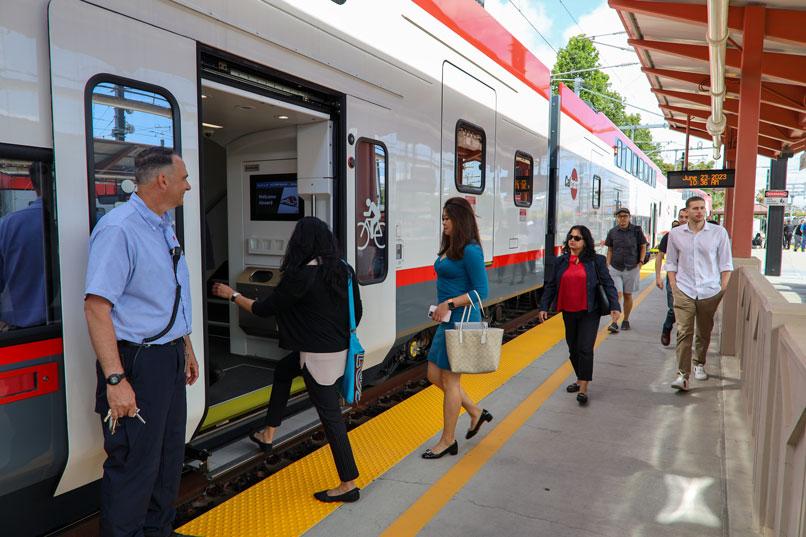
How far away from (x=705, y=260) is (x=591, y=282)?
3.75 ft

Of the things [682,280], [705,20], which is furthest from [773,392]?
[705,20]

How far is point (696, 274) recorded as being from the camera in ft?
17.7

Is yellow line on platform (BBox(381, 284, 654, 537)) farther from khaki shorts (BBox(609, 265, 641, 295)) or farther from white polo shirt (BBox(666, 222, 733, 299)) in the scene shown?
khaki shorts (BBox(609, 265, 641, 295))

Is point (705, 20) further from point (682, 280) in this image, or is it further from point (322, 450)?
point (322, 450)

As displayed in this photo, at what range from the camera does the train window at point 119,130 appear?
247 centimetres

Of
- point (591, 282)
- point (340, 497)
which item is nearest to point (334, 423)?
point (340, 497)

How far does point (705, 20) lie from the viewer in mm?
7066

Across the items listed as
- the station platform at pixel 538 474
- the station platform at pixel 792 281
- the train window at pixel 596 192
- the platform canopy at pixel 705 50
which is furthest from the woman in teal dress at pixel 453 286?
the station platform at pixel 792 281

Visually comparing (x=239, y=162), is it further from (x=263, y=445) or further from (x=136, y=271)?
(x=136, y=271)

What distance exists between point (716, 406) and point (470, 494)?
2787 millimetres

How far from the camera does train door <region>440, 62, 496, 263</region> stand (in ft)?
17.4

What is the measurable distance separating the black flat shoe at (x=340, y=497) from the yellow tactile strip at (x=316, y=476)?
3 cm

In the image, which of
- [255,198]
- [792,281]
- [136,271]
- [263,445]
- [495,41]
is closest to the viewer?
[136,271]

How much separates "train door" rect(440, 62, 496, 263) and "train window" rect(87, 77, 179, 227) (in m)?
2.86
